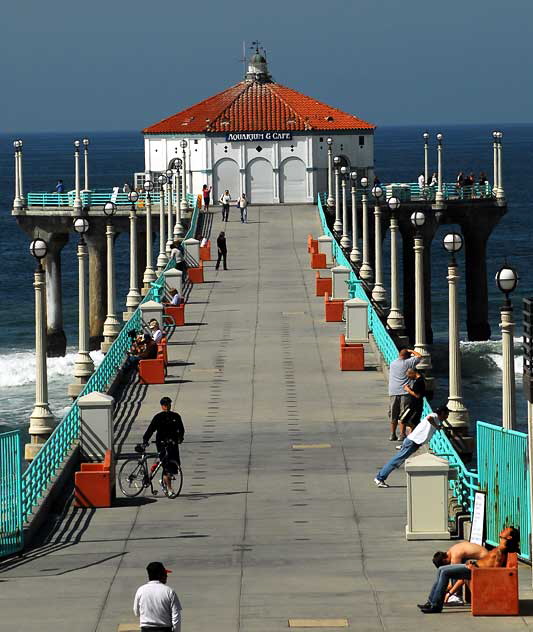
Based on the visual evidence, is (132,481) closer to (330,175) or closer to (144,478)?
(144,478)

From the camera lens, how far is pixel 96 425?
25922 mm

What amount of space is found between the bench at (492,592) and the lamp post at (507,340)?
427 cm

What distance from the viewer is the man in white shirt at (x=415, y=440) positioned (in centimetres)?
2420

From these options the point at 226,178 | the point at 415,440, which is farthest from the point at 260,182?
the point at 415,440

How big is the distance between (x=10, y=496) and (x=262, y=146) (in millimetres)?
66142

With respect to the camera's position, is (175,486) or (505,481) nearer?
(505,481)

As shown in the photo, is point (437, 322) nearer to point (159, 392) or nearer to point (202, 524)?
point (159, 392)

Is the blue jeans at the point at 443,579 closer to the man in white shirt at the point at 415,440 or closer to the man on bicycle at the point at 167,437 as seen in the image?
the man in white shirt at the point at 415,440

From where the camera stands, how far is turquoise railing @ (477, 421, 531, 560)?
795 inches

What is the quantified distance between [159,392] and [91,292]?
4448cm

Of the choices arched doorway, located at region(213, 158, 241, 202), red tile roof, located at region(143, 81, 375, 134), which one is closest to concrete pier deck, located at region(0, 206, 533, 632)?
arched doorway, located at region(213, 158, 241, 202)

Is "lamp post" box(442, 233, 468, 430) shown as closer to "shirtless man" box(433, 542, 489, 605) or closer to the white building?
"shirtless man" box(433, 542, 489, 605)

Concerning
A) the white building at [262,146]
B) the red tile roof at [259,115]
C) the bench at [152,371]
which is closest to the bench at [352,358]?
the bench at [152,371]

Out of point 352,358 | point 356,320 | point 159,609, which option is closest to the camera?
point 159,609
